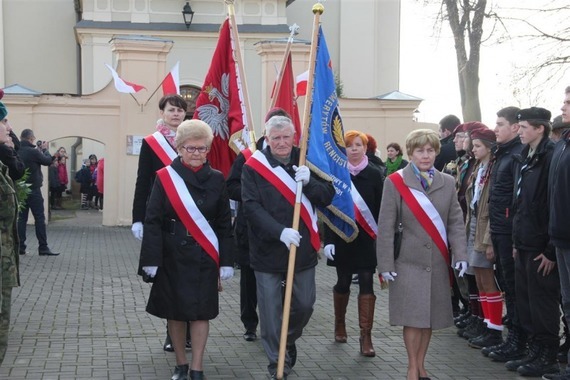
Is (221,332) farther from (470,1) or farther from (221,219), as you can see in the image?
(470,1)

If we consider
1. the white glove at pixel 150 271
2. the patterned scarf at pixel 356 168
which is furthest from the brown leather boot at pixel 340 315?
the white glove at pixel 150 271

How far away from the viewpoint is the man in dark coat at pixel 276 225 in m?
6.67

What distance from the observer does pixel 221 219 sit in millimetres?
6727

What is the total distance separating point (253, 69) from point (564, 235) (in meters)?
22.1

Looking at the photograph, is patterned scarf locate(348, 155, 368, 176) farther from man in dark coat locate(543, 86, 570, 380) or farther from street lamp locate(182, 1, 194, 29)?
street lamp locate(182, 1, 194, 29)

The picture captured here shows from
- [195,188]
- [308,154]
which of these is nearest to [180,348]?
[195,188]

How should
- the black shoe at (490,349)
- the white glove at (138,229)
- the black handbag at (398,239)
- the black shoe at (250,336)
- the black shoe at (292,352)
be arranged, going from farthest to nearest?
the black shoe at (250,336) < the black shoe at (490,349) < the white glove at (138,229) < the black shoe at (292,352) < the black handbag at (398,239)

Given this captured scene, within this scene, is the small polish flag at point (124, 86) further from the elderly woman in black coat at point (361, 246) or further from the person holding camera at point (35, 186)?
the elderly woman in black coat at point (361, 246)

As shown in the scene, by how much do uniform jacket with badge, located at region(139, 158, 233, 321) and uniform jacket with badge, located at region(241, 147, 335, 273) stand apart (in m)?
0.22

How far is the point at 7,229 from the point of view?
6.94m

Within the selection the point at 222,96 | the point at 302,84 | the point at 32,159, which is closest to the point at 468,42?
the point at 302,84

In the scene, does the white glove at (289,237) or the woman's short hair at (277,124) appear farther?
the woman's short hair at (277,124)

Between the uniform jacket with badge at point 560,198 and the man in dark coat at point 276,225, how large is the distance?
5.38ft

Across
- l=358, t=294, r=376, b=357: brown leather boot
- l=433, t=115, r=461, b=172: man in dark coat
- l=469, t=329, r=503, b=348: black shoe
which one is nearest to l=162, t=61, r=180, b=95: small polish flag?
l=433, t=115, r=461, b=172: man in dark coat
